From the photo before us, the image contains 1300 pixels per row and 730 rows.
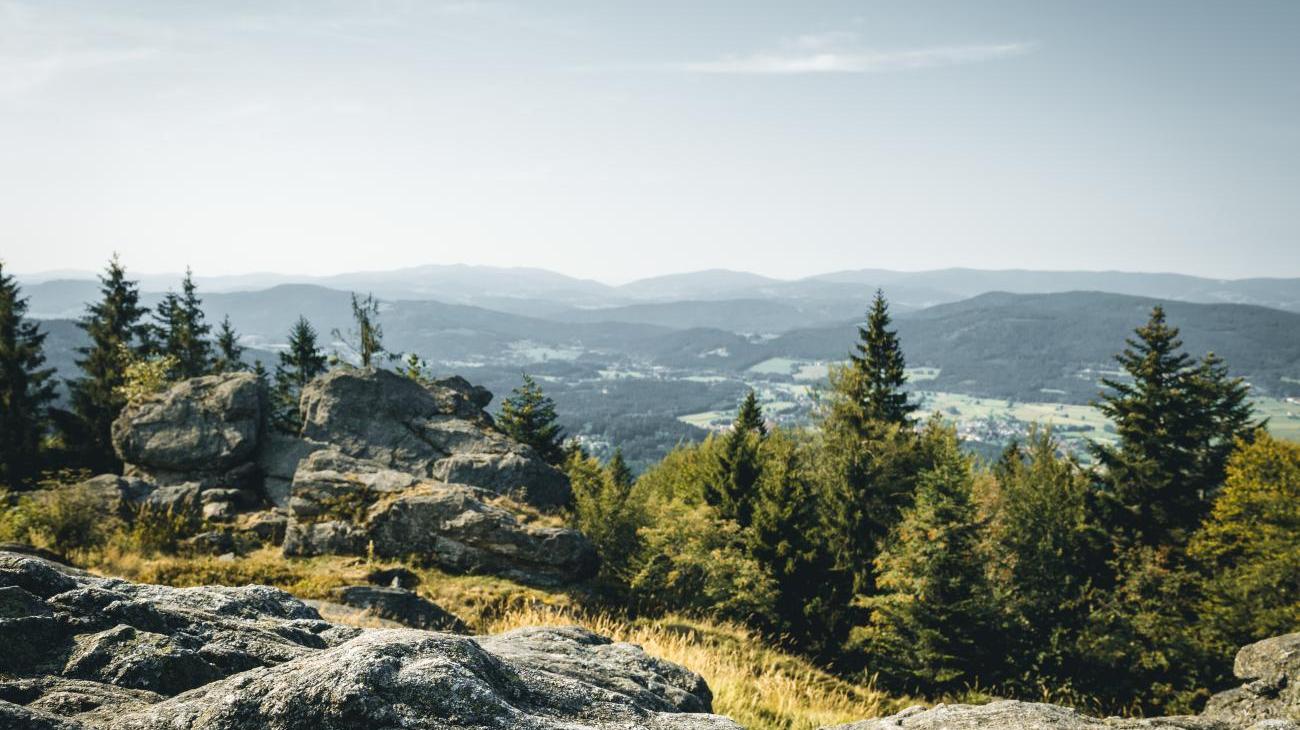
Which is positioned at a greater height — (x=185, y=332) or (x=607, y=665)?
(x=185, y=332)

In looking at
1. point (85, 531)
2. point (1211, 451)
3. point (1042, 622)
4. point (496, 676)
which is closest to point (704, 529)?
point (1042, 622)

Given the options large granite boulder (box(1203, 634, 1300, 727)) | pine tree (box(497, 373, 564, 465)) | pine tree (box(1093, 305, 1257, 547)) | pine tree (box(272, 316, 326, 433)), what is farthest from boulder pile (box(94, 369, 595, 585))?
pine tree (box(272, 316, 326, 433))

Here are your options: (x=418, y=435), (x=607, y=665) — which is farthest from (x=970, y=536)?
(x=607, y=665)

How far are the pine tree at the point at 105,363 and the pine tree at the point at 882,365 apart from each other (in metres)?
42.7

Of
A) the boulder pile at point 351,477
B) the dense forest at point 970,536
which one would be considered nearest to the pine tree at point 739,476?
the dense forest at point 970,536

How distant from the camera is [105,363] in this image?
140ft

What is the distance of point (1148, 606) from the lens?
29.4 m

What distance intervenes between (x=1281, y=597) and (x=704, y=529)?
2535 centimetres

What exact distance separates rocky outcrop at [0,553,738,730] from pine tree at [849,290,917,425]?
4052 centimetres

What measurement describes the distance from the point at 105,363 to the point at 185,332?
7.43 metres

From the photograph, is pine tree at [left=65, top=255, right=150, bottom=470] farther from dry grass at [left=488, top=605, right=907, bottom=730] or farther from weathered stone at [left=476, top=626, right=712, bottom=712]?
weathered stone at [left=476, top=626, right=712, bottom=712]

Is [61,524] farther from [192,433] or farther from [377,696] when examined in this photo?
[377,696]

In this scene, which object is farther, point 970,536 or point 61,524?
point 970,536

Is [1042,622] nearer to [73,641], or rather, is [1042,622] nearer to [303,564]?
[303,564]
